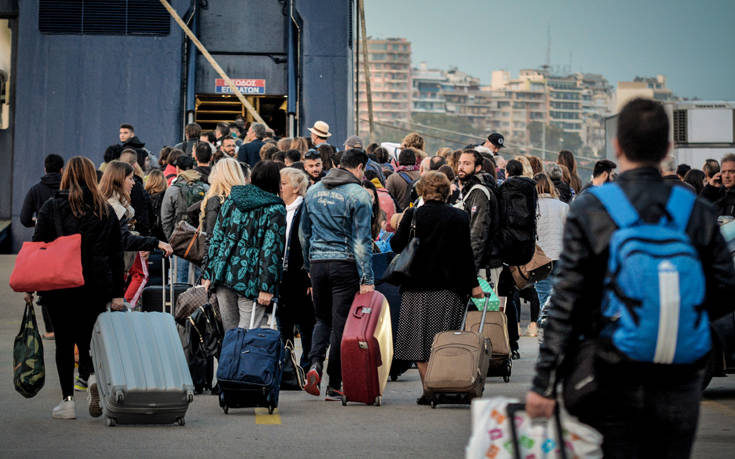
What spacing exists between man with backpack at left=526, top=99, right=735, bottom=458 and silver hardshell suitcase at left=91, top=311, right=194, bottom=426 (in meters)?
4.72

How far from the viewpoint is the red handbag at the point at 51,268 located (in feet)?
28.6

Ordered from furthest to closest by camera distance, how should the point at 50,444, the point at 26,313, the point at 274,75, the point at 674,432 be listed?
the point at 274,75 < the point at 26,313 < the point at 50,444 < the point at 674,432

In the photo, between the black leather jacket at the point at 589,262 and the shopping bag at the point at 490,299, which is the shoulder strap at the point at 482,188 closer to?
the shopping bag at the point at 490,299

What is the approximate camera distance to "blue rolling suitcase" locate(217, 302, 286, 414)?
907 centimetres

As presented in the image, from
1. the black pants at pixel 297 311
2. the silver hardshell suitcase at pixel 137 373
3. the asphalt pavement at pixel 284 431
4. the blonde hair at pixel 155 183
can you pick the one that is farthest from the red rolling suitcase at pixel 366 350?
the blonde hair at pixel 155 183

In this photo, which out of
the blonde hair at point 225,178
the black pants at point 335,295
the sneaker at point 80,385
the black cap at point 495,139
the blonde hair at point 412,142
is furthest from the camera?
the blonde hair at point 412,142

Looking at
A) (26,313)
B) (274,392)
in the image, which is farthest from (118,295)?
(274,392)

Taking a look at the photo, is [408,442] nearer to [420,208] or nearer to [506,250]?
[420,208]

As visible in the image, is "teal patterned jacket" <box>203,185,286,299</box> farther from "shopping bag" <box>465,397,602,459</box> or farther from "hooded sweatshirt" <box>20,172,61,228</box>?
"shopping bag" <box>465,397,602,459</box>

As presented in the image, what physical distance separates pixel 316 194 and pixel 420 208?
84cm

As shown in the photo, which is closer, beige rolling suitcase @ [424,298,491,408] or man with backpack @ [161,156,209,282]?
beige rolling suitcase @ [424,298,491,408]

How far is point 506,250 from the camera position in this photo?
11.5 meters

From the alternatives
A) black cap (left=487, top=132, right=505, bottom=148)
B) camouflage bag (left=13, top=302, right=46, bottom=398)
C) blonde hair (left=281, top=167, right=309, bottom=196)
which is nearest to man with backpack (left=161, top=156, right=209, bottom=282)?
blonde hair (left=281, top=167, right=309, bottom=196)

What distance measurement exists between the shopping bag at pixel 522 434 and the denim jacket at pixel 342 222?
5503 mm
